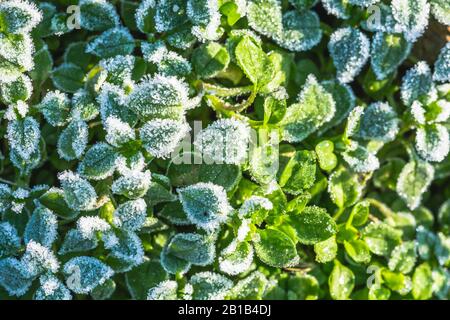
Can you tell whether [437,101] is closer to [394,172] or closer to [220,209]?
[394,172]

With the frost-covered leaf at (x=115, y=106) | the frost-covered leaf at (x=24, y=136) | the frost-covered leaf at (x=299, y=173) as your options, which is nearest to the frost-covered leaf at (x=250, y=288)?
the frost-covered leaf at (x=299, y=173)

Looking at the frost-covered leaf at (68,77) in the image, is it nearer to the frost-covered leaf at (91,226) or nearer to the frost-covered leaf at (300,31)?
the frost-covered leaf at (91,226)

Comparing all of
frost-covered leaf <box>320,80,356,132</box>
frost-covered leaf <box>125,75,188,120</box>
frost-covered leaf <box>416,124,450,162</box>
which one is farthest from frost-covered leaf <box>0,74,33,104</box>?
frost-covered leaf <box>416,124,450,162</box>

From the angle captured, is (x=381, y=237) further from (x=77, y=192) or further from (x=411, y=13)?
(x=77, y=192)

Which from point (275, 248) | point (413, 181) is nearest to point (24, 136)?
point (275, 248)

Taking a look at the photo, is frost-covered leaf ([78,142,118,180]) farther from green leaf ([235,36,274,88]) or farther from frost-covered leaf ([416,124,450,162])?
frost-covered leaf ([416,124,450,162])

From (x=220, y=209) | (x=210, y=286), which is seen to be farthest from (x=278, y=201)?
(x=210, y=286)

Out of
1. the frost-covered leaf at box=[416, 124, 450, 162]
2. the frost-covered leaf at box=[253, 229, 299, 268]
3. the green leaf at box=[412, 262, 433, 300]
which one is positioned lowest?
the green leaf at box=[412, 262, 433, 300]
